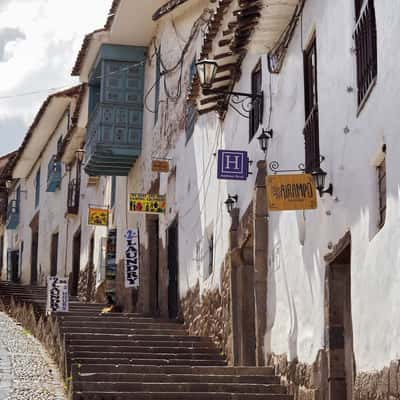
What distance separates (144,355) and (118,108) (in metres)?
10.2

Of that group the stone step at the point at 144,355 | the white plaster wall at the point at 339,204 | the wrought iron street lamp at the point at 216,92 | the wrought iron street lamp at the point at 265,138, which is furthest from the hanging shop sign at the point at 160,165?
the wrought iron street lamp at the point at 265,138

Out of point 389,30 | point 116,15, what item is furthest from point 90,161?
point 389,30

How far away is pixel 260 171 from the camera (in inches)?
514

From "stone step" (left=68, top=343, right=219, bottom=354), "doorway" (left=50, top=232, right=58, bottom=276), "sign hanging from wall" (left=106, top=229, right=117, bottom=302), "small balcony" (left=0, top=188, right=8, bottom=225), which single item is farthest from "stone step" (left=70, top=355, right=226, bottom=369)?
"small balcony" (left=0, top=188, right=8, bottom=225)

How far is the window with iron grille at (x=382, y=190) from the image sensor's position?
8469 millimetres

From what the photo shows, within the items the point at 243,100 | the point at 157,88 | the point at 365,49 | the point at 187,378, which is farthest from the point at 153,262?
the point at 365,49

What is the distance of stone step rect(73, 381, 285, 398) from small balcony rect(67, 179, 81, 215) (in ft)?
67.1

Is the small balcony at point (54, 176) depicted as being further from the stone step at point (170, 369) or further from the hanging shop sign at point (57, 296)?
the stone step at point (170, 369)

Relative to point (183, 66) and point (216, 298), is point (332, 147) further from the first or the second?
point (183, 66)

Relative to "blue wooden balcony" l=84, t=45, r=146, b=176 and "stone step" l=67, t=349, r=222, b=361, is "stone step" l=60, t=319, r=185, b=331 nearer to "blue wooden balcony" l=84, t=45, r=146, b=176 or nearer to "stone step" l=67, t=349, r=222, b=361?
"stone step" l=67, t=349, r=222, b=361

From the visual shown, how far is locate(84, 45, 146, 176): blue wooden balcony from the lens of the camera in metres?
22.5

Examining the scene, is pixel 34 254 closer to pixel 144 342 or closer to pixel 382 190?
pixel 144 342

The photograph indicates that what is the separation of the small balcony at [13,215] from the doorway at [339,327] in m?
33.6

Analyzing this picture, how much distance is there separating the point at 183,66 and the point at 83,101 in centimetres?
706
